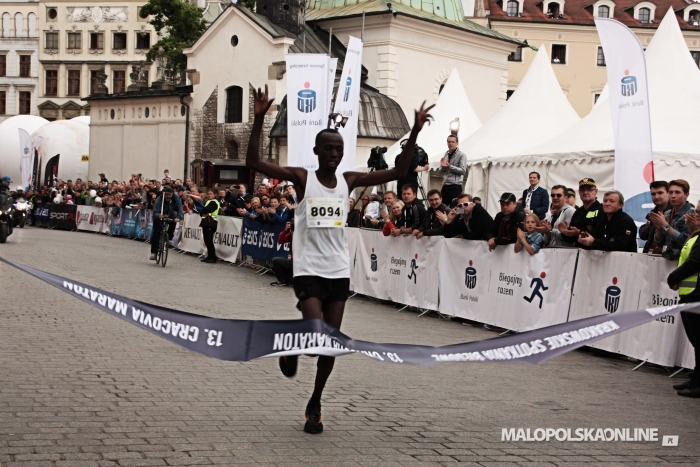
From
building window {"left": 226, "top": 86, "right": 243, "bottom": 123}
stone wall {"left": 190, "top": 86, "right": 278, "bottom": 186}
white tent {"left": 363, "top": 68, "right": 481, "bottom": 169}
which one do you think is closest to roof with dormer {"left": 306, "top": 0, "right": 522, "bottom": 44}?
building window {"left": 226, "top": 86, "right": 243, "bottom": 123}

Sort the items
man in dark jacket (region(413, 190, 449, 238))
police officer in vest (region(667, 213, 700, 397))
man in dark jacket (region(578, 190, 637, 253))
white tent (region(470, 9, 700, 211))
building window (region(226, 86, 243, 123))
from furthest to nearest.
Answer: building window (region(226, 86, 243, 123))
white tent (region(470, 9, 700, 211))
man in dark jacket (region(413, 190, 449, 238))
man in dark jacket (region(578, 190, 637, 253))
police officer in vest (region(667, 213, 700, 397))

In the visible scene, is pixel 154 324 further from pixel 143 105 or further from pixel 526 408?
pixel 143 105

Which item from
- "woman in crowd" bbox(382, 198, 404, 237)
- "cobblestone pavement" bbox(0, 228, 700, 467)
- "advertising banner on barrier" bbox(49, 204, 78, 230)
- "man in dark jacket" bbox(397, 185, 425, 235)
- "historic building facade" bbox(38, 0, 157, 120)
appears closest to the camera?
"cobblestone pavement" bbox(0, 228, 700, 467)

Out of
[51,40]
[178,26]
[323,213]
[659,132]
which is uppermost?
[51,40]

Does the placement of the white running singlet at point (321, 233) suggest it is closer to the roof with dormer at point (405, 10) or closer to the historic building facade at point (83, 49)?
the roof with dormer at point (405, 10)

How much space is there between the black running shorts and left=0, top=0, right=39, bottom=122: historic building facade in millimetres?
95833

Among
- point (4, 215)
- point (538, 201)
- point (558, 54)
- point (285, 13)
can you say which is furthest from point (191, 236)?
point (558, 54)

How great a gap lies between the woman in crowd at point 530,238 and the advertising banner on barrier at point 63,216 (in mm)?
31721

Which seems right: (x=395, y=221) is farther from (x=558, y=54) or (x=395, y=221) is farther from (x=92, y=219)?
(x=558, y=54)

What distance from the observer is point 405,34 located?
53.0 metres

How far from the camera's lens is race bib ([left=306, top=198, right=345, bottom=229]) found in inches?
282

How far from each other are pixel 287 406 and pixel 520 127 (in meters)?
19.0

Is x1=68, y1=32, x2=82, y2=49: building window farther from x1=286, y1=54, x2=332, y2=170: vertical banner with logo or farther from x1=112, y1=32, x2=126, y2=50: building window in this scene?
x1=286, y1=54, x2=332, y2=170: vertical banner with logo

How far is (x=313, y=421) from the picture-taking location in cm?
693
